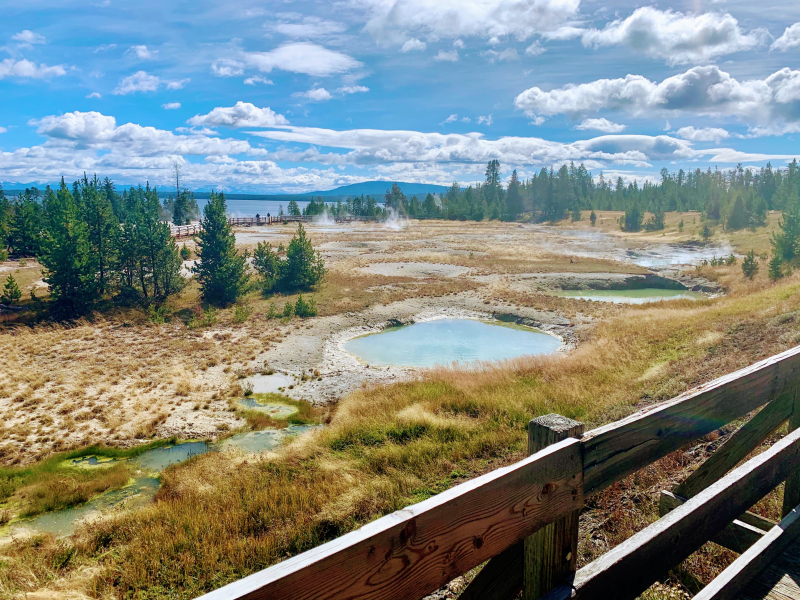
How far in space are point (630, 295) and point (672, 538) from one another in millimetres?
39796

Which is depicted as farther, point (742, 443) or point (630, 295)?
point (630, 295)

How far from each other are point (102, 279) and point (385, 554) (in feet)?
119

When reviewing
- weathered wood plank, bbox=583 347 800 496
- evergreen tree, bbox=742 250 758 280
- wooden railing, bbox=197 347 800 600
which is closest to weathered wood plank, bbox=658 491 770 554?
wooden railing, bbox=197 347 800 600

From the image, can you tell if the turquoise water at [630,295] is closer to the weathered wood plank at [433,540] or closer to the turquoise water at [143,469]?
the turquoise water at [143,469]

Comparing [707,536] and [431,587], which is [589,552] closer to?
[707,536]

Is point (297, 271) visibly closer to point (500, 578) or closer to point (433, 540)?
point (500, 578)

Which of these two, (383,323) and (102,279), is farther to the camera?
(102,279)

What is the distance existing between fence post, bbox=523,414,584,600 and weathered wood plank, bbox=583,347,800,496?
163mm

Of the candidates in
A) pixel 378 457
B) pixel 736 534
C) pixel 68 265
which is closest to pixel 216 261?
pixel 68 265

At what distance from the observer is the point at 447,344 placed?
82.0 ft

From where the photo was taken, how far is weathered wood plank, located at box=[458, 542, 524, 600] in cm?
221

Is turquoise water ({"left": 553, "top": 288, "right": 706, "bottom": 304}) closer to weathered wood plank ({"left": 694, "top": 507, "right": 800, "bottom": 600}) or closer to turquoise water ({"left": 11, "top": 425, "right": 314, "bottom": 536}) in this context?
turquoise water ({"left": 11, "top": 425, "right": 314, "bottom": 536})

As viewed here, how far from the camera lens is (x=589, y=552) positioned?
18.3 feet

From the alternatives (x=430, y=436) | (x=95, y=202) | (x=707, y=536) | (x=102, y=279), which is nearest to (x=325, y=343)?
(x=430, y=436)
